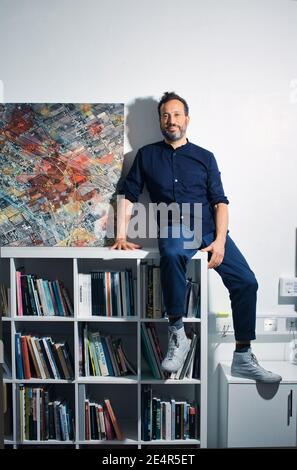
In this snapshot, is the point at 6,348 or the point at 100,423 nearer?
the point at 100,423

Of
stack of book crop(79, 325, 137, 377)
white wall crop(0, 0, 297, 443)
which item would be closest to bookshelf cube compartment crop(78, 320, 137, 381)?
stack of book crop(79, 325, 137, 377)

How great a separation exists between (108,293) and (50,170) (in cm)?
75

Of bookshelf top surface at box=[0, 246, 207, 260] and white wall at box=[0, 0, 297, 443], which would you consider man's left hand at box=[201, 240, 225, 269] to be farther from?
white wall at box=[0, 0, 297, 443]

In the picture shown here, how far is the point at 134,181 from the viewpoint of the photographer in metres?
2.19

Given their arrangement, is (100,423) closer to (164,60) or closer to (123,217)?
(123,217)

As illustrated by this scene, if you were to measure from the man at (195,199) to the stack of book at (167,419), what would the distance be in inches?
12.7

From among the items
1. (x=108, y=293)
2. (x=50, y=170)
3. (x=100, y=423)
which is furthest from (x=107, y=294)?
(x=50, y=170)

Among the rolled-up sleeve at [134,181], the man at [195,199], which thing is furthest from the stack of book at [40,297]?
the rolled-up sleeve at [134,181]

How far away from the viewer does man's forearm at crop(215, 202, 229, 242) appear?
2100mm

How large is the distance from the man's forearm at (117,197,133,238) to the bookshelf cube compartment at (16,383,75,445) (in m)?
0.88

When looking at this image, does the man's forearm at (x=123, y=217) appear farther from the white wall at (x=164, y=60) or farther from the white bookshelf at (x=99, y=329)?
the white wall at (x=164, y=60)

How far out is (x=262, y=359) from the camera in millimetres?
2367

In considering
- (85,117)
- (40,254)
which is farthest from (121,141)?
(40,254)

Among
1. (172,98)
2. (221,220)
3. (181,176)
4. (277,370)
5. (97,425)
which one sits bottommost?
(97,425)
